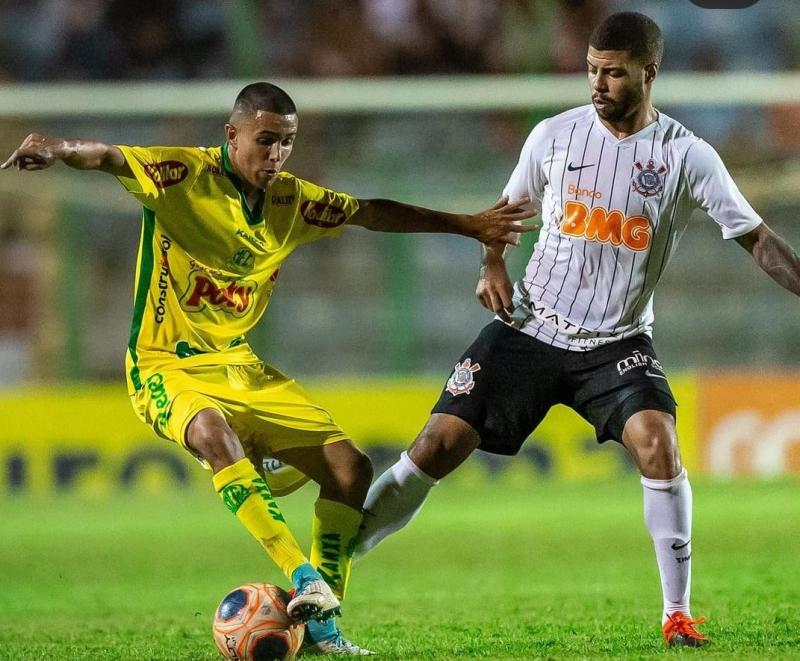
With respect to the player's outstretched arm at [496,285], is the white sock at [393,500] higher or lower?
lower

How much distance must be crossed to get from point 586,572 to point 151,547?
325 cm

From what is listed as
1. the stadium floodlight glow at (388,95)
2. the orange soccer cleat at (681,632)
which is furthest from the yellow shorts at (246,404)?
the stadium floodlight glow at (388,95)

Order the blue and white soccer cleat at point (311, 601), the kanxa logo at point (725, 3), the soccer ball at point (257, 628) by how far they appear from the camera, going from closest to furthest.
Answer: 1. the blue and white soccer cleat at point (311, 601)
2. the soccer ball at point (257, 628)
3. the kanxa logo at point (725, 3)

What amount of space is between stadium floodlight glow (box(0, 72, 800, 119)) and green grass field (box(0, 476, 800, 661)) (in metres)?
3.63

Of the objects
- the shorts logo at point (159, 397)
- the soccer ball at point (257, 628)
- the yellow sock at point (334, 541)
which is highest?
the shorts logo at point (159, 397)

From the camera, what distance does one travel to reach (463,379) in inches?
221

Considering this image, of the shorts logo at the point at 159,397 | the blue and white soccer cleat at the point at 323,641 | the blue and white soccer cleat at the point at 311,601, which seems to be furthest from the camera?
the shorts logo at the point at 159,397

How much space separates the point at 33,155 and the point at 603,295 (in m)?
2.22

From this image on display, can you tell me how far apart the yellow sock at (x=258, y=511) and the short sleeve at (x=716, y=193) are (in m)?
2.01

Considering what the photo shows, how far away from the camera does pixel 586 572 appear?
26.0 feet

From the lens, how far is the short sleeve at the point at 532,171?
5.67 m

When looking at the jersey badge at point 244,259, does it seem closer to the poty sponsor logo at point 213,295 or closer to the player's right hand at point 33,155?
the poty sponsor logo at point 213,295

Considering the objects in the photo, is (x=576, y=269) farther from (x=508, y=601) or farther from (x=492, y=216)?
(x=508, y=601)

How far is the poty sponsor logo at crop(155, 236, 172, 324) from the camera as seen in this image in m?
5.62
